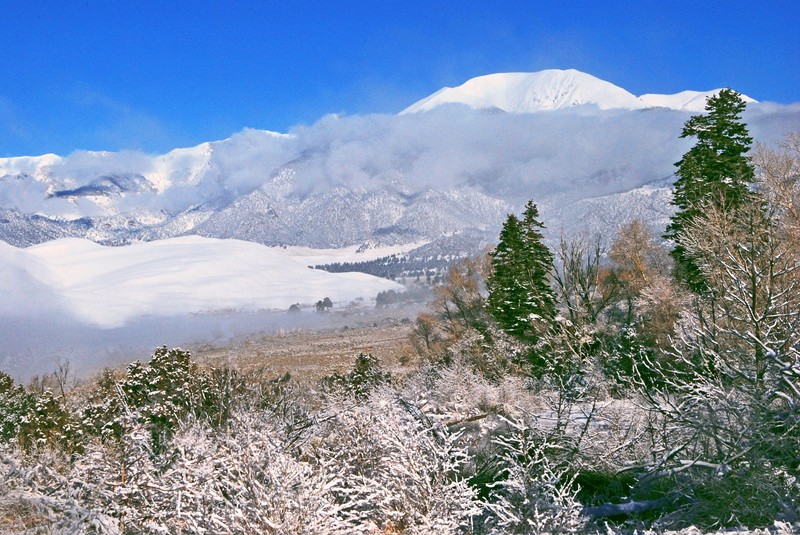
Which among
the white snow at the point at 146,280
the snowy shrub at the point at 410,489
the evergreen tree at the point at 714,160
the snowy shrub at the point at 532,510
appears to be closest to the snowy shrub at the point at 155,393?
the snowy shrub at the point at 410,489

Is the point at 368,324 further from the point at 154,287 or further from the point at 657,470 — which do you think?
the point at 657,470

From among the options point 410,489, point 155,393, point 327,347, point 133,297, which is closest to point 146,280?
point 133,297

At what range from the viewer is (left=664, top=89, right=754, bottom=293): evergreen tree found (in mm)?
25127

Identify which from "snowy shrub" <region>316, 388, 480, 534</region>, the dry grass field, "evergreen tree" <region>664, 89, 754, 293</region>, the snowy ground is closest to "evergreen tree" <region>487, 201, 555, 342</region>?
"evergreen tree" <region>664, 89, 754, 293</region>

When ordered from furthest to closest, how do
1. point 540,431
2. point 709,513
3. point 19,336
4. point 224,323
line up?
point 224,323, point 19,336, point 540,431, point 709,513

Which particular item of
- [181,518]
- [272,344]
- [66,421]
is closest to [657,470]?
[181,518]

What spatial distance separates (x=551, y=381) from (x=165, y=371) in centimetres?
1900

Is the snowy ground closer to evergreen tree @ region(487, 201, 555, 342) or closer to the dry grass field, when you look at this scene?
the dry grass field

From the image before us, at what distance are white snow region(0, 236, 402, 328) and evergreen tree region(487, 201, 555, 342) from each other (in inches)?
2523

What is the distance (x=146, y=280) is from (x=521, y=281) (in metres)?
76.5

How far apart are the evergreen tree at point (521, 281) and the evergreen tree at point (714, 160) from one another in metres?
6.48

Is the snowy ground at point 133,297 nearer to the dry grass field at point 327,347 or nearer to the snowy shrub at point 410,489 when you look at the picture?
the dry grass field at point 327,347

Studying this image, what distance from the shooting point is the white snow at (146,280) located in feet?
251

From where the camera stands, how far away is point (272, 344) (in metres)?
94.0
